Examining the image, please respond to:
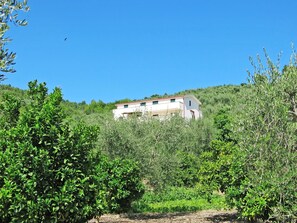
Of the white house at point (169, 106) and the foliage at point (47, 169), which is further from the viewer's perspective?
the white house at point (169, 106)

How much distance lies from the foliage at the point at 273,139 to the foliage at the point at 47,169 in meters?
4.23

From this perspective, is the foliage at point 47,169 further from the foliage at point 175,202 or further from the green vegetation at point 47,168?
the foliage at point 175,202

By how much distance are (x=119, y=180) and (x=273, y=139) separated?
1150 centimetres

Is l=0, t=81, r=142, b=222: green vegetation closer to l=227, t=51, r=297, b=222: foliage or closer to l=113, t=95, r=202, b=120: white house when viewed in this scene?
l=227, t=51, r=297, b=222: foliage

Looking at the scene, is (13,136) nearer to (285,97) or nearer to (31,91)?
(31,91)

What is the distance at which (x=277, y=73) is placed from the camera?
40.9ft

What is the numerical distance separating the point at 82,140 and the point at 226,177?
9.33 meters

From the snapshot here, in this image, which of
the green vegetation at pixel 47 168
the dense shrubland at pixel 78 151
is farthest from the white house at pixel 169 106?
the green vegetation at pixel 47 168

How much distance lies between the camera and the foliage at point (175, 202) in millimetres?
24953

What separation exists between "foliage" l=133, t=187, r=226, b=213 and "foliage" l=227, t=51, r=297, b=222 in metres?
13.2

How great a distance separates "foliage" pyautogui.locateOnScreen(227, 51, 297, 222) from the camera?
9.62 m

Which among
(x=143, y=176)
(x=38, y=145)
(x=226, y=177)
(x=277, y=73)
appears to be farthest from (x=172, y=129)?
(x=38, y=145)

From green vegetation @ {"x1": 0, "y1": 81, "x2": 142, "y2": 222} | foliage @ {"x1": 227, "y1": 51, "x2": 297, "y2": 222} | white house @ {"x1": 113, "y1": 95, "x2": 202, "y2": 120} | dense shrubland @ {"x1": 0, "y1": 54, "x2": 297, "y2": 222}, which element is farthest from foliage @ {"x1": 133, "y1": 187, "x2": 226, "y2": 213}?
white house @ {"x1": 113, "y1": 95, "x2": 202, "y2": 120}

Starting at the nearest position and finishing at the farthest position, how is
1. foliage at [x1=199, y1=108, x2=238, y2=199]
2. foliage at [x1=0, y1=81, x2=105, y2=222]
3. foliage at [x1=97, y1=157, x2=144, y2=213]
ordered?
foliage at [x1=0, y1=81, x2=105, y2=222], foliage at [x1=199, y1=108, x2=238, y2=199], foliage at [x1=97, y1=157, x2=144, y2=213]
